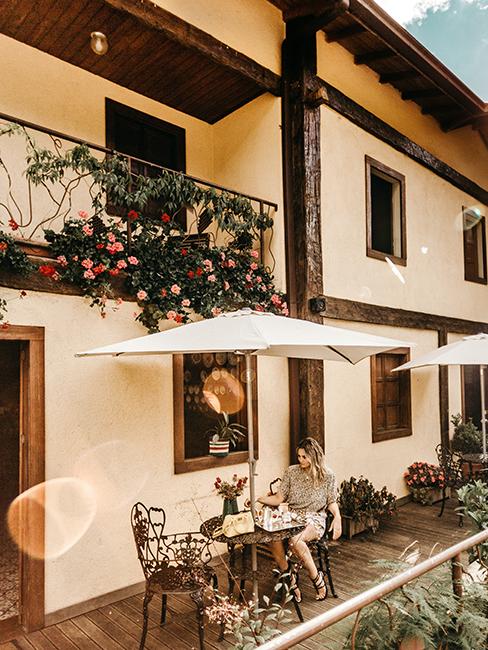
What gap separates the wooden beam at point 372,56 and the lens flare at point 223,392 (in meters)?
5.29

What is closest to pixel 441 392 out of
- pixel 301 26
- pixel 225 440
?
pixel 225 440

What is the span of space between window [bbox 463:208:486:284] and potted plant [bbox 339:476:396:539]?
562 centimetres

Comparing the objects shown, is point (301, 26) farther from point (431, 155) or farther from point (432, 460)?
point (432, 460)

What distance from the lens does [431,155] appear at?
31.7ft

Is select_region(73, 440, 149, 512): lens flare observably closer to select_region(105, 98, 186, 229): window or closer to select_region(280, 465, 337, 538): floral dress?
select_region(280, 465, 337, 538): floral dress

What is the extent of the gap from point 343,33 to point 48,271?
5.61 meters

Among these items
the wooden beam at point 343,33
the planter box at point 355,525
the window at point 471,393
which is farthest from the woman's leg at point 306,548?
the window at point 471,393

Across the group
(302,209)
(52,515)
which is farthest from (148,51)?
(52,515)

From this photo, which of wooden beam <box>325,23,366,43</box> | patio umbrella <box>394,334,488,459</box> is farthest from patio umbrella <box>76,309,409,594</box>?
wooden beam <box>325,23,366,43</box>

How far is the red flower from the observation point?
14.9 feet

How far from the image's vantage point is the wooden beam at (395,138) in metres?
7.52

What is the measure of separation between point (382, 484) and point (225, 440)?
3.14 m

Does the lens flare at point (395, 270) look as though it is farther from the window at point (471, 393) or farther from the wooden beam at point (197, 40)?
the wooden beam at point (197, 40)

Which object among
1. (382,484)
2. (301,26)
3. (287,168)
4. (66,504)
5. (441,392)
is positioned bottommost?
(382,484)
